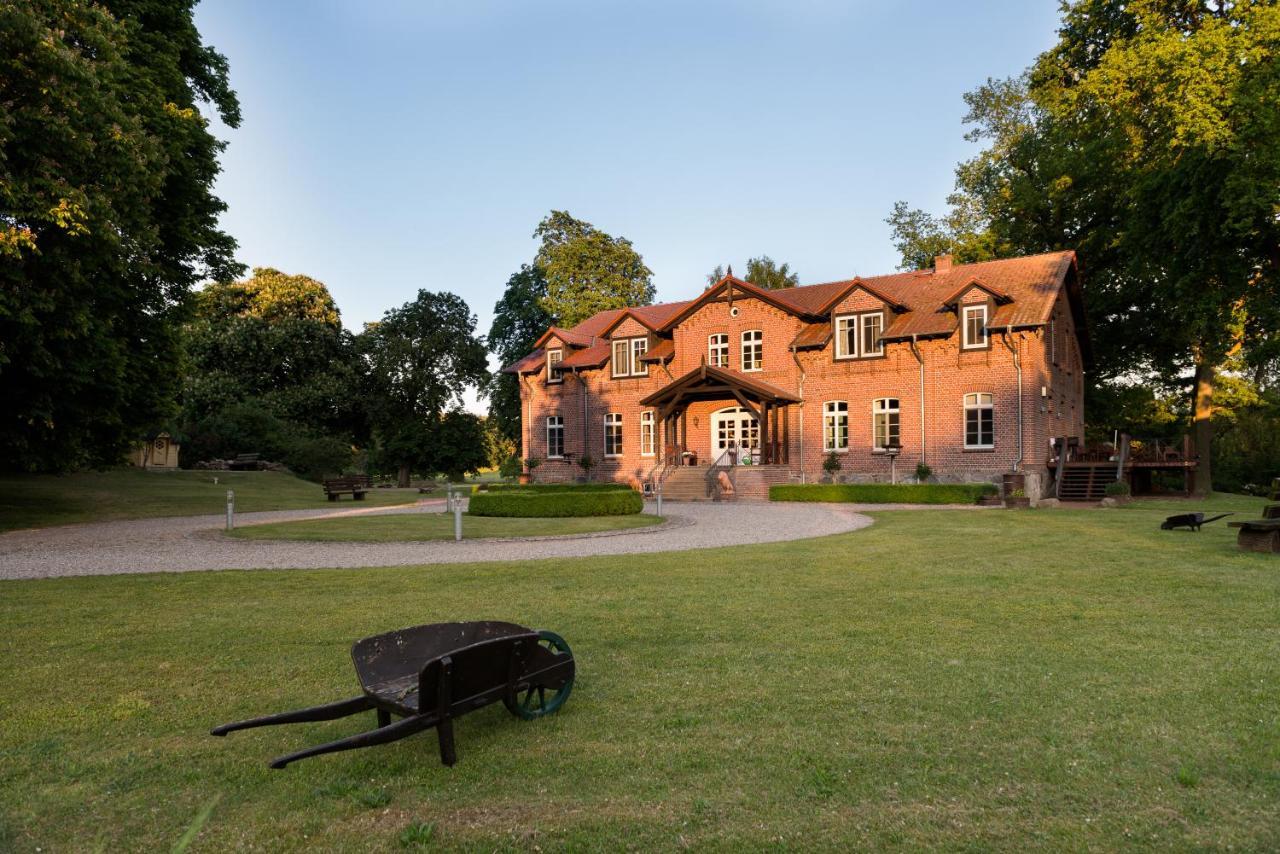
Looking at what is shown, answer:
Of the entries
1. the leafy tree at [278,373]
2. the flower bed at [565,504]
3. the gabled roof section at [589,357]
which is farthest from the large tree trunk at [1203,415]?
the leafy tree at [278,373]

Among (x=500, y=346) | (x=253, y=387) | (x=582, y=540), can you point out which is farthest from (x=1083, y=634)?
(x=253, y=387)

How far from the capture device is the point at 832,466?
105 feet

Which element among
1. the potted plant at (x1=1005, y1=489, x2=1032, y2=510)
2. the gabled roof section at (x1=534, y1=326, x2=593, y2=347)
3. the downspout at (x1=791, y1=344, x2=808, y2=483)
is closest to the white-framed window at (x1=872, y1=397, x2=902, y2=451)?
the downspout at (x1=791, y1=344, x2=808, y2=483)

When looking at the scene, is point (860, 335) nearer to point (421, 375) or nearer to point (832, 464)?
point (832, 464)

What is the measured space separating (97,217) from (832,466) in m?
26.0

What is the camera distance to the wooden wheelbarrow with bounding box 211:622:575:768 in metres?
3.91

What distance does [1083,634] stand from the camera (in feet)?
21.7

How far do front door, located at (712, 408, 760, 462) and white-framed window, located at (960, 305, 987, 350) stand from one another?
9.40m

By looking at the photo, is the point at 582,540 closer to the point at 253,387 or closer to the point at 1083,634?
the point at 1083,634

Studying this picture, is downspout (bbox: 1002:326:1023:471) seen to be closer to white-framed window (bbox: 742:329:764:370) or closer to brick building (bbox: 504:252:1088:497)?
brick building (bbox: 504:252:1088:497)

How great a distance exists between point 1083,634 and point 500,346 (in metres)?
48.0

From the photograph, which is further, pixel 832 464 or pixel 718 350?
pixel 718 350

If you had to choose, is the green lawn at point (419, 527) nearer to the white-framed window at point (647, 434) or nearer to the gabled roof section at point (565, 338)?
the white-framed window at point (647, 434)

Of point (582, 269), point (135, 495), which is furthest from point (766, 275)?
point (135, 495)
